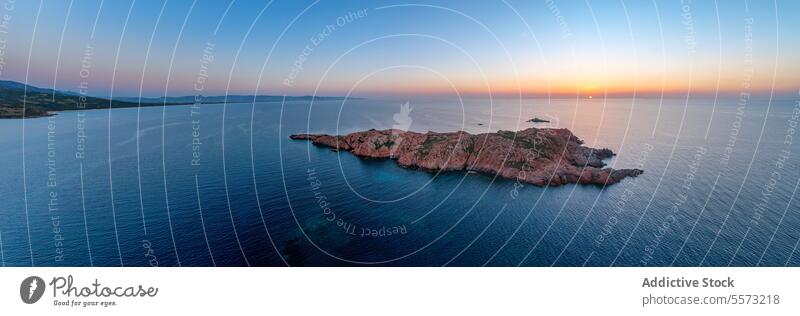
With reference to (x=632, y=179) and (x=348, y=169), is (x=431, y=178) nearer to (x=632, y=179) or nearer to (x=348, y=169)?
(x=348, y=169)

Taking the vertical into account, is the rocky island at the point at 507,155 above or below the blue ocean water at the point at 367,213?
above

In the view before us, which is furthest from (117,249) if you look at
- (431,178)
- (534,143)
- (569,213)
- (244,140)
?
(534,143)
